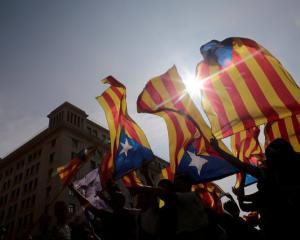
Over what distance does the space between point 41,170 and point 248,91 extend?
39722 millimetres

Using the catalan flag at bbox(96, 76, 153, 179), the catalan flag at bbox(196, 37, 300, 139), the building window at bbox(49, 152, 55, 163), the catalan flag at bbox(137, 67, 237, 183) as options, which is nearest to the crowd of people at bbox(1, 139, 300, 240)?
the catalan flag at bbox(196, 37, 300, 139)

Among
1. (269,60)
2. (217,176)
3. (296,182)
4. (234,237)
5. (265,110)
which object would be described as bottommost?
(234,237)

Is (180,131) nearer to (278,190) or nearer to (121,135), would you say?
(121,135)

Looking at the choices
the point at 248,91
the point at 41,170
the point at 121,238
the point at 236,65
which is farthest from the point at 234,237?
the point at 41,170

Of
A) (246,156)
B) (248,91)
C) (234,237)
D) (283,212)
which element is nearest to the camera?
(283,212)

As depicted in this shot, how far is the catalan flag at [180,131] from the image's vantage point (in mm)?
5090

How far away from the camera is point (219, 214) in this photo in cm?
377

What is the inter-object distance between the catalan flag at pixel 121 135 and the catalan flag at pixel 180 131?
70 centimetres

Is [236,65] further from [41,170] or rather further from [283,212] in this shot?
[41,170]

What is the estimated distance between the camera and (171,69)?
580cm

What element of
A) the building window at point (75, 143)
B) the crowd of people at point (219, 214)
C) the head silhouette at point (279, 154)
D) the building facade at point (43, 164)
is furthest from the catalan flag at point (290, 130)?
the building window at point (75, 143)

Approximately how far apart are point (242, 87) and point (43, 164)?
39.7 m

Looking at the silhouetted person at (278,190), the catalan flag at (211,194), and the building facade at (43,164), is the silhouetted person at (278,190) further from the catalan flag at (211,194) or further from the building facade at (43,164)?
the building facade at (43,164)

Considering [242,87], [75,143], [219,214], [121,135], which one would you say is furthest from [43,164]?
[219,214]
